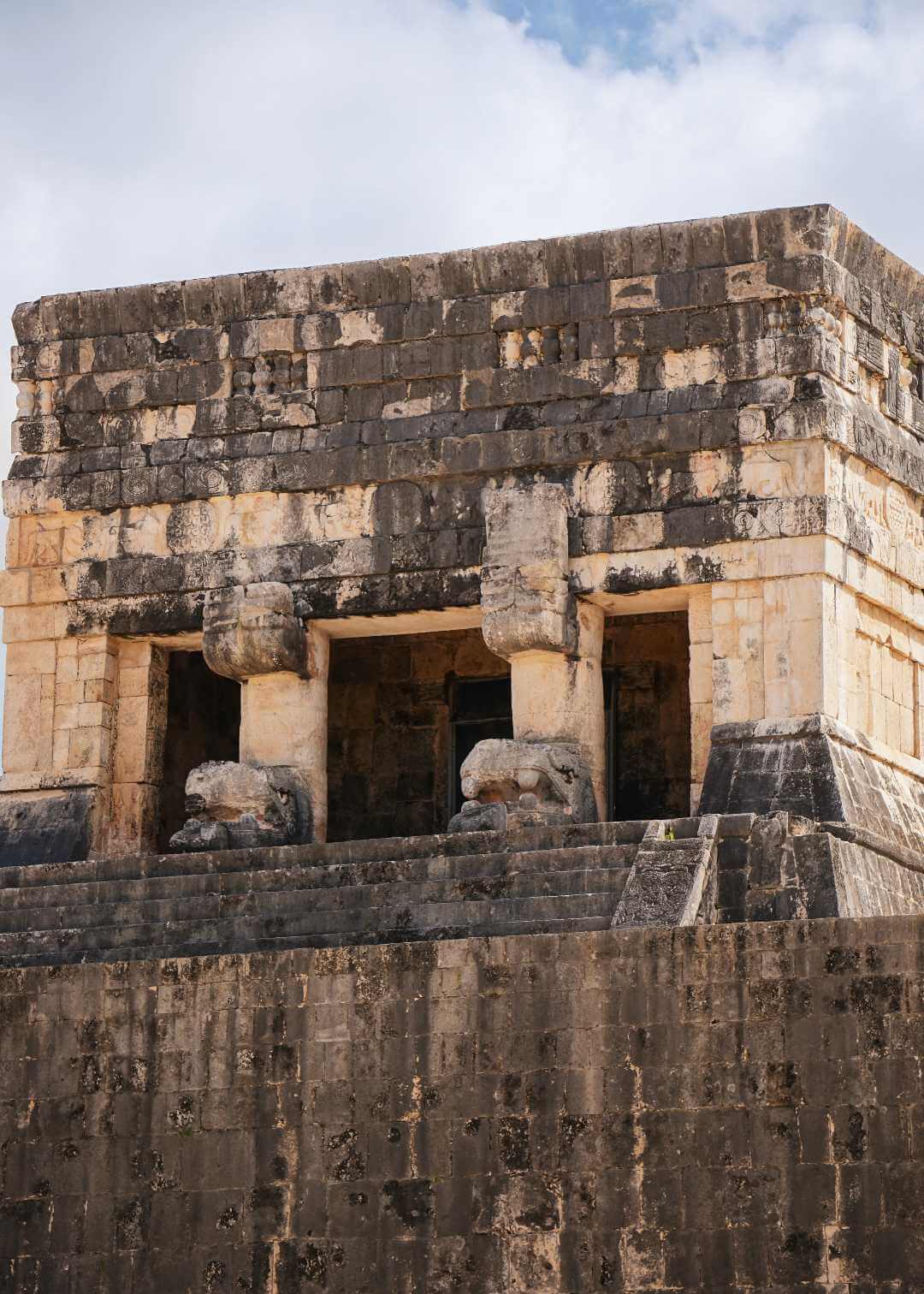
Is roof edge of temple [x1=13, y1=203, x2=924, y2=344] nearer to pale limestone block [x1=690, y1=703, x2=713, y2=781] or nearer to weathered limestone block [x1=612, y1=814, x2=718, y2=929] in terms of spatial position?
→ pale limestone block [x1=690, y1=703, x2=713, y2=781]

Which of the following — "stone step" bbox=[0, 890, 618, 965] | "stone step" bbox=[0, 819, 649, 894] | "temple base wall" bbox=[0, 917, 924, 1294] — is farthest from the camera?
"stone step" bbox=[0, 819, 649, 894]

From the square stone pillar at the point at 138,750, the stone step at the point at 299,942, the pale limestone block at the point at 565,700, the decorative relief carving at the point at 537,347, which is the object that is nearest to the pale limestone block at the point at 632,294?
the decorative relief carving at the point at 537,347

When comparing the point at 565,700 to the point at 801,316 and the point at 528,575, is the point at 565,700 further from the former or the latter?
the point at 801,316

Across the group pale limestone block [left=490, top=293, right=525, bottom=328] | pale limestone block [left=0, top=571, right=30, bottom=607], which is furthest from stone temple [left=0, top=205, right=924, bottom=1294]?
pale limestone block [left=0, top=571, right=30, bottom=607]

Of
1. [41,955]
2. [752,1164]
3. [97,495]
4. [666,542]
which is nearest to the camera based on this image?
[752,1164]

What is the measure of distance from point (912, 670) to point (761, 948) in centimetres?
763

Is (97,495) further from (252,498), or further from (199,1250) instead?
(199,1250)

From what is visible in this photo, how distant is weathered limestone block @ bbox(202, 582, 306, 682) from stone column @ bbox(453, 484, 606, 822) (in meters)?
1.69

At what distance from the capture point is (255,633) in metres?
26.1

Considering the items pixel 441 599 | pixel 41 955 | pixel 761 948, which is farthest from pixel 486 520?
pixel 761 948

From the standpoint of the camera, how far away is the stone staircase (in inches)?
849

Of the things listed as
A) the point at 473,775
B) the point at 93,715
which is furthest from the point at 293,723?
the point at 473,775

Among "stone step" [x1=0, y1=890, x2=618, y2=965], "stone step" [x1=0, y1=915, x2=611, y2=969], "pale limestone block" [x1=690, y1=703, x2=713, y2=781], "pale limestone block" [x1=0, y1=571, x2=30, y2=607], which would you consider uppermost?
"pale limestone block" [x1=0, y1=571, x2=30, y2=607]

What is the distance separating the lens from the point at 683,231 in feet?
85.1
